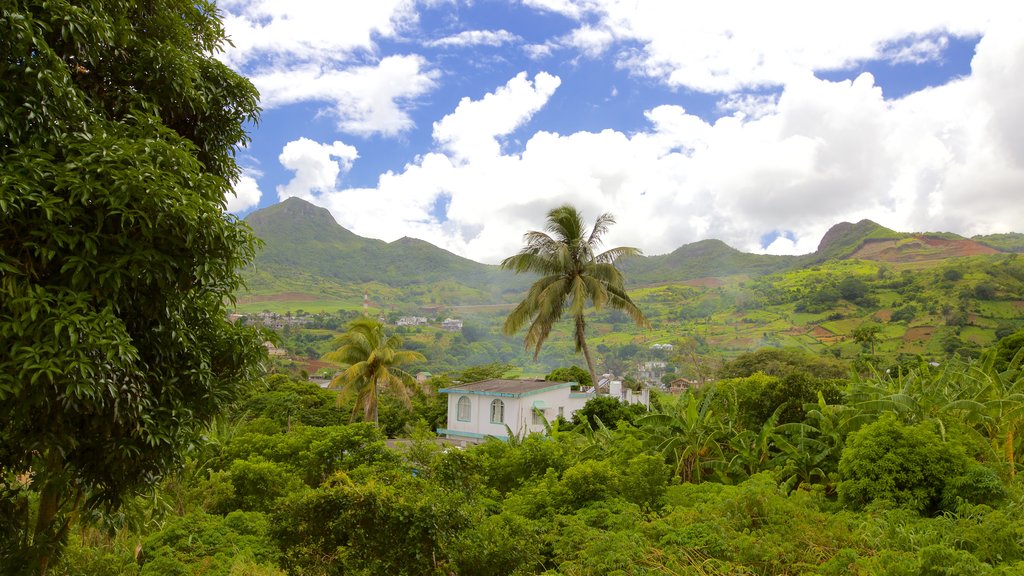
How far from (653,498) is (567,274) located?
11.6 meters

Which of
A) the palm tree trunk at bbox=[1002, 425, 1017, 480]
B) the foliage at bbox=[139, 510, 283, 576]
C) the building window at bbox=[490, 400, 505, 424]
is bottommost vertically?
the building window at bbox=[490, 400, 505, 424]

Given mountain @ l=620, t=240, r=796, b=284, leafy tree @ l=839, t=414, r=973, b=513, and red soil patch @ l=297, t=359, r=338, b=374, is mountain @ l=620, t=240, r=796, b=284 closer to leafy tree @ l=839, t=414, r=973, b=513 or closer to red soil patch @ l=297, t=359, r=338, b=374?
red soil patch @ l=297, t=359, r=338, b=374

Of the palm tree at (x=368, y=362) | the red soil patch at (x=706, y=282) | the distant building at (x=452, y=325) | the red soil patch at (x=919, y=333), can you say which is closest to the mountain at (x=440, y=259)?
the red soil patch at (x=706, y=282)

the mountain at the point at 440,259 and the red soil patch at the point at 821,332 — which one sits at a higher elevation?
the mountain at the point at 440,259

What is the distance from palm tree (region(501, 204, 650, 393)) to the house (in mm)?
4717

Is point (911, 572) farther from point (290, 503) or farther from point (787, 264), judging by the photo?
point (787, 264)

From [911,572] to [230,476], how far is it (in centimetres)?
909

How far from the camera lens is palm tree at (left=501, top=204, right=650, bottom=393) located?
1917 cm

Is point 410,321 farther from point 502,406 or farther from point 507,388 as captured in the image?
point 502,406

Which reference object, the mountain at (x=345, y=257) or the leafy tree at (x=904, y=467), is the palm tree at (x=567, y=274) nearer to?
the leafy tree at (x=904, y=467)

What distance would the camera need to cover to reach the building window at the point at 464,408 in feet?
83.0

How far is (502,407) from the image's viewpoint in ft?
79.2

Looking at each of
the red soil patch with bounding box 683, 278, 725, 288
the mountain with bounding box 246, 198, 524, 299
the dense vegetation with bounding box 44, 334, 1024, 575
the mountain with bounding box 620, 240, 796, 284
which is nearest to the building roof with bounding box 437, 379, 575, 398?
the dense vegetation with bounding box 44, 334, 1024, 575

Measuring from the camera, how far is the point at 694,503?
313 inches
